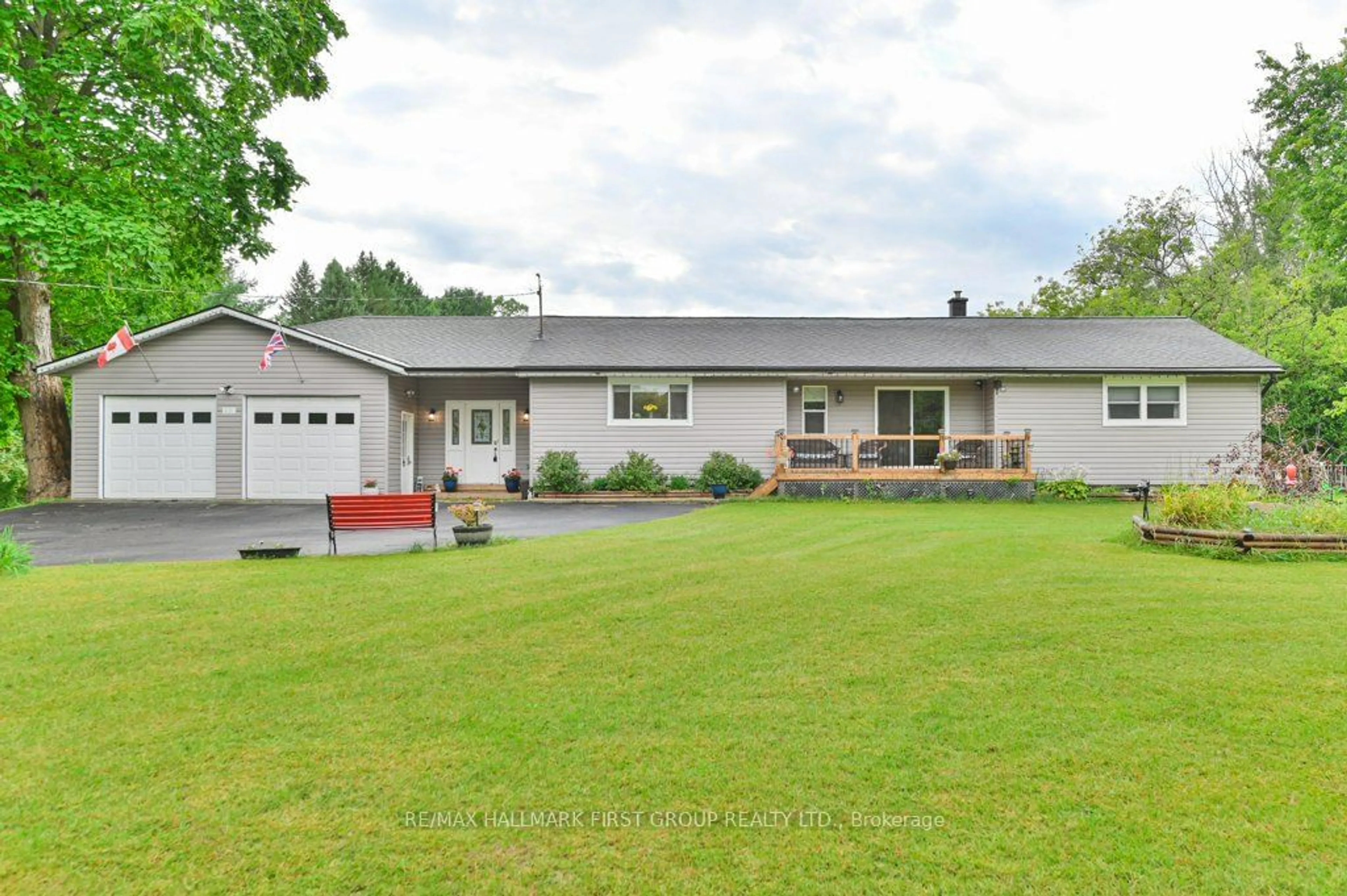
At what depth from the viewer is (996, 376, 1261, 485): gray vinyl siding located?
1588cm

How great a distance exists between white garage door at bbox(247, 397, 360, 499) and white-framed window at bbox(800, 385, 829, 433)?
11.2m

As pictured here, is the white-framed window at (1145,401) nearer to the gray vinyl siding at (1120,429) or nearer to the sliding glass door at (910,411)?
the gray vinyl siding at (1120,429)

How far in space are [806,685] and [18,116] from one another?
1714 centimetres

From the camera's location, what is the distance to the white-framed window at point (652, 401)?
16.1 metres

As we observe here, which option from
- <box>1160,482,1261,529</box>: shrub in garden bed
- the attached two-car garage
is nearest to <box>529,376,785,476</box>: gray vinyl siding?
the attached two-car garage

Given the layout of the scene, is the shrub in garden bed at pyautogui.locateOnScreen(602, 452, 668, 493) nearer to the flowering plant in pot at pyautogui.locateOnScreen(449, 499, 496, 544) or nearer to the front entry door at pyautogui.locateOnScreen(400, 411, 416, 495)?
the front entry door at pyautogui.locateOnScreen(400, 411, 416, 495)

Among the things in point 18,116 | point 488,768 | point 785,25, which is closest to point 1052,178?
point 785,25

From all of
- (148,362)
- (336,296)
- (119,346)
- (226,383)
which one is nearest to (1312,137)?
(226,383)

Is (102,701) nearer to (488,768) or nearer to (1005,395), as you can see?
(488,768)

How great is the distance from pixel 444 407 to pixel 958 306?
54.0ft

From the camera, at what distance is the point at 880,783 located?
2473 mm

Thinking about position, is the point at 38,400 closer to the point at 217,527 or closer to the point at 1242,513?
the point at 217,527

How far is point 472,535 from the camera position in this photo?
27.6ft

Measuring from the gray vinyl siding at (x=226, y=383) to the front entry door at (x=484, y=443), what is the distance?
7.26 feet
